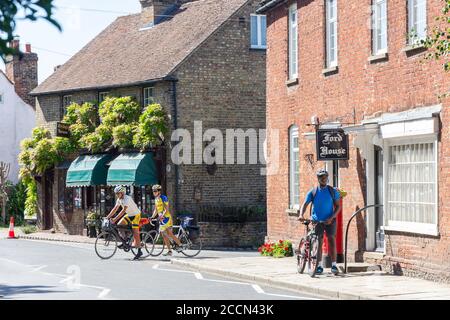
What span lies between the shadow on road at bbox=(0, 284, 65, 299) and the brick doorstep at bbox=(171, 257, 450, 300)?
414 centimetres

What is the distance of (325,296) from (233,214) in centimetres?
1840

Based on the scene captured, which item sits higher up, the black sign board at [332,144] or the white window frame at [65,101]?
the white window frame at [65,101]

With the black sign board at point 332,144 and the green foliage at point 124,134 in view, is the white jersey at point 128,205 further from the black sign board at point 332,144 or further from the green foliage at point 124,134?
the green foliage at point 124,134

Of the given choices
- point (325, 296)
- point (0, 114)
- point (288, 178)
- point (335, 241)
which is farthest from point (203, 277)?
point (0, 114)

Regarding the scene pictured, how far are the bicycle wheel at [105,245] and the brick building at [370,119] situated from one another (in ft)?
14.6

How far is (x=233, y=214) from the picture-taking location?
34000 mm

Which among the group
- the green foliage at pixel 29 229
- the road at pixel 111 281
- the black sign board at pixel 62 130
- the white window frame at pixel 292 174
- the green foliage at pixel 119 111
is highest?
the green foliage at pixel 119 111

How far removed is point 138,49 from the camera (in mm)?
39156

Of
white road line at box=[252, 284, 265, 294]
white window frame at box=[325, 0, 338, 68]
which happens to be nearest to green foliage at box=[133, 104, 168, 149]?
white window frame at box=[325, 0, 338, 68]

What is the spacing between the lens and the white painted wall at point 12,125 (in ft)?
169

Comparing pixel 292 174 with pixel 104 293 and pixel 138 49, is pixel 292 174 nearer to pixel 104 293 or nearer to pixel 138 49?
pixel 104 293

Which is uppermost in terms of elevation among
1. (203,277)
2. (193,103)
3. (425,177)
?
(193,103)

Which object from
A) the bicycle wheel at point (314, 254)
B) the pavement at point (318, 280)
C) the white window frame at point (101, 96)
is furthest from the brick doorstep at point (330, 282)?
the white window frame at point (101, 96)
